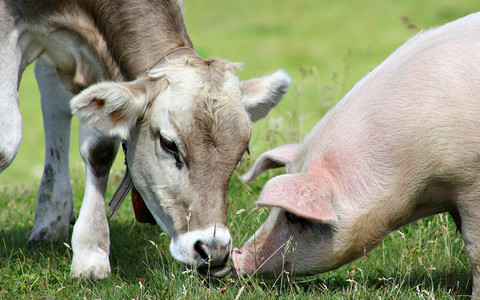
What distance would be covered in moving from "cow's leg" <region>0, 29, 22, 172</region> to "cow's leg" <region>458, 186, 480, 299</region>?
9.76ft

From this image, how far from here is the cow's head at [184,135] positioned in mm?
3969

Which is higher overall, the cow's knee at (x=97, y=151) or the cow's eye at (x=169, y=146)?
the cow's eye at (x=169, y=146)

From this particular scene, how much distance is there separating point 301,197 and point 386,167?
586 mm

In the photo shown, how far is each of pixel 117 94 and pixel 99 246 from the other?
1297 mm

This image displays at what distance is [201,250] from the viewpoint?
397 cm

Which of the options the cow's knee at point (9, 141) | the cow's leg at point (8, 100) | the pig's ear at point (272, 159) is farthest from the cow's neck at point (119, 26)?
the pig's ear at point (272, 159)

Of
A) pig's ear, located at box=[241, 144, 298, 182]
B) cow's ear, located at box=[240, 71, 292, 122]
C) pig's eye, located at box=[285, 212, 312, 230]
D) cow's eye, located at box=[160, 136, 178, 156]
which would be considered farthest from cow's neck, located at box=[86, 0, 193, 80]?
pig's eye, located at box=[285, 212, 312, 230]

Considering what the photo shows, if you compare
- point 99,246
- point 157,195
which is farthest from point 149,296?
point 99,246

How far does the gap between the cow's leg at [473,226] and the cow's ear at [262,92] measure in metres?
1.49

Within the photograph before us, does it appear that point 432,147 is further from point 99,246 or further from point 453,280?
point 99,246

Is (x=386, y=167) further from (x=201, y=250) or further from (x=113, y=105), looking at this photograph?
(x=113, y=105)

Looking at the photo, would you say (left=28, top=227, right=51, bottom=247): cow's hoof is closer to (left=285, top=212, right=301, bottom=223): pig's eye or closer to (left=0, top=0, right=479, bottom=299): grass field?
(left=0, top=0, right=479, bottom=299): grass field

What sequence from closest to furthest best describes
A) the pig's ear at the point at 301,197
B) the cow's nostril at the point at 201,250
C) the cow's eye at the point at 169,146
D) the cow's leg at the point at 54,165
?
the pig's ear at the point at 301,197 < the cow's nostril at the point at 201,250 < the cow's eye at the point at 169,146 < the cow's leg at the point at 54,165

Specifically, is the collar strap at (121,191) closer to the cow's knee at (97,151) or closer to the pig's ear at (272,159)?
the cow's knee at (97,151)
